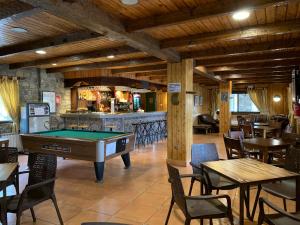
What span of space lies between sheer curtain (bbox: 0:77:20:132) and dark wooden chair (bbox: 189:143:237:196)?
6217 millimetres

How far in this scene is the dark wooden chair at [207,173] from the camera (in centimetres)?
300

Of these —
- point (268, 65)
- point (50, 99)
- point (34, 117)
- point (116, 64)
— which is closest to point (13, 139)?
point (34, 117)

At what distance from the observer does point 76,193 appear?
4.08m

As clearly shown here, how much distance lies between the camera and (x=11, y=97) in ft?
24.2

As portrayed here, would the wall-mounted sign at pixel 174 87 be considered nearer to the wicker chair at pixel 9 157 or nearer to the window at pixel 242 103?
the wicker chair at pixel 9 157

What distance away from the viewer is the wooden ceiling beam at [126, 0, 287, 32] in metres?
2.86

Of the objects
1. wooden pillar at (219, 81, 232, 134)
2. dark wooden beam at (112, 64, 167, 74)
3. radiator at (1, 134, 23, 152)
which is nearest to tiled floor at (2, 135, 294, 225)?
radiator at (1, 134, 23, 152)

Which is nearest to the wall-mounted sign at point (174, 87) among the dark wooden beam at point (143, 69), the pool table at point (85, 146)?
the pool table at point (85, 146)

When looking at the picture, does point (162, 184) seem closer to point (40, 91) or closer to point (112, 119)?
point (112, 119)

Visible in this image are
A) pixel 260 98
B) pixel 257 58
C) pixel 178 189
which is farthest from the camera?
pixel 260 98

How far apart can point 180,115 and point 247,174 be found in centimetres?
339

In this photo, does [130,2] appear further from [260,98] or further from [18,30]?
[260,98]

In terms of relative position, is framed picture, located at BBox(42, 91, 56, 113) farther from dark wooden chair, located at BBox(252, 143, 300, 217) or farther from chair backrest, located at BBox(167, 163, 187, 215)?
dark wooden chair, located at BBox(252, 143, 300, 217)

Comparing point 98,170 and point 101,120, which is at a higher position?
point 101,120
